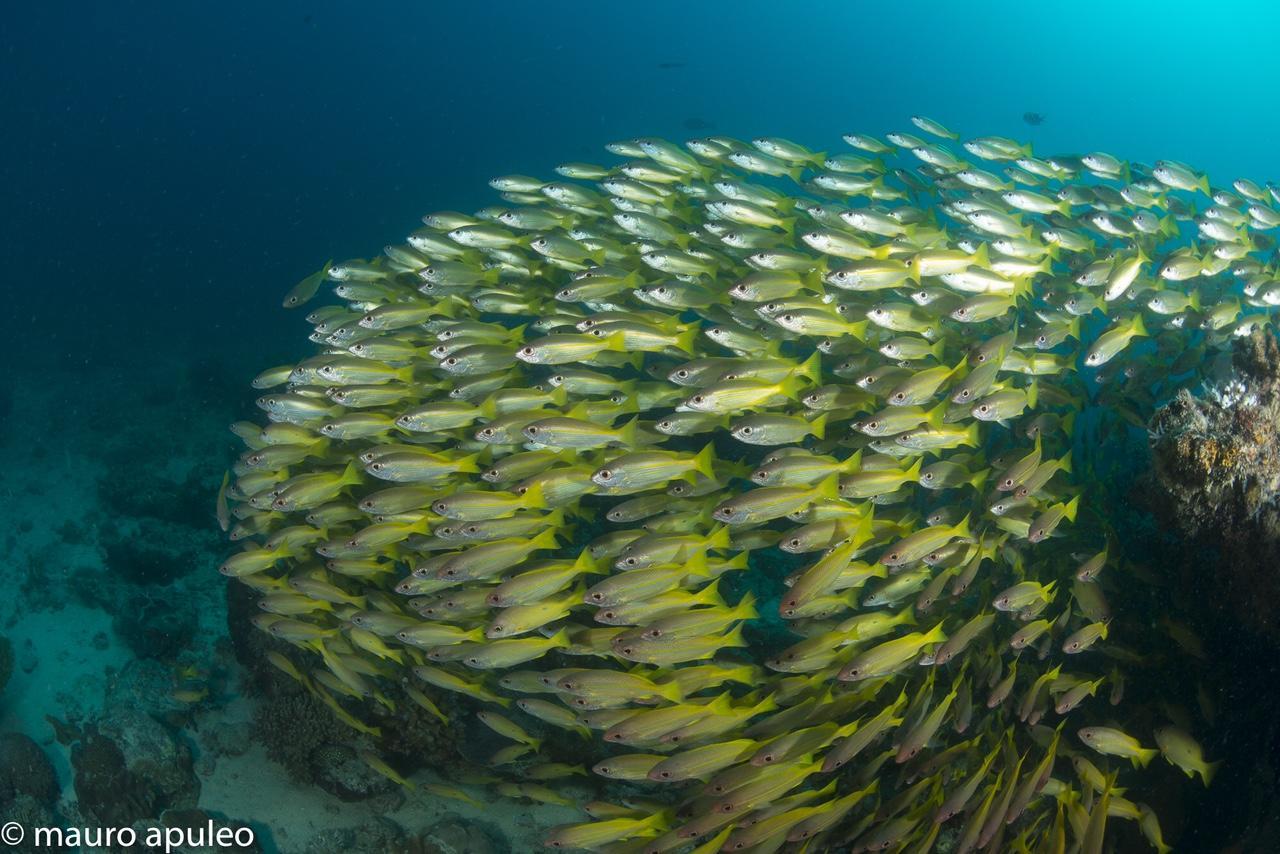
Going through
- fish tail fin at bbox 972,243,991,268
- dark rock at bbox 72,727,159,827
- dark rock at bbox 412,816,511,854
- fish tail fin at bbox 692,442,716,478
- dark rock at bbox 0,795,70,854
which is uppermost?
fish tail fin at bbox 972,243,991,268

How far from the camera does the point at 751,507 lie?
457 cm

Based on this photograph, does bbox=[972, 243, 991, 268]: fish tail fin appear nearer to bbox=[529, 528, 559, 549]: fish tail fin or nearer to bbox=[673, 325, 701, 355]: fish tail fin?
bbox=[673, 325, 701, 355]: fish tail fin

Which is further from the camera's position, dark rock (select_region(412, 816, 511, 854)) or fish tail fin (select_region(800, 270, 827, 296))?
dark rock (select_region(412, 816, 511, 854))

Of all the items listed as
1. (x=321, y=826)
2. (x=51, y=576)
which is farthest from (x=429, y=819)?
(x=51, y=576)

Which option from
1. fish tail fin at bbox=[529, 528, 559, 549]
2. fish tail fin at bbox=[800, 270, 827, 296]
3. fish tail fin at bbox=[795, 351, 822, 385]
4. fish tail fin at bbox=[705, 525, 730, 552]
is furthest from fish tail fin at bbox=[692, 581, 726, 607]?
fish tail fin at bbox=[800, 270, 827, 296]

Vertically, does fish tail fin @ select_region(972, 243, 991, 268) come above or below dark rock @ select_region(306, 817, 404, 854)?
above

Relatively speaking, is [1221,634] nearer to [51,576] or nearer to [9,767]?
[9,767]

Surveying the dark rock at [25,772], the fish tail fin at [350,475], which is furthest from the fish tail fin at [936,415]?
the dark rock at [25,772]

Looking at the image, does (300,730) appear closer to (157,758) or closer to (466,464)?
(157,758)

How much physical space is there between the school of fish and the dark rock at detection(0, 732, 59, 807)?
271cm

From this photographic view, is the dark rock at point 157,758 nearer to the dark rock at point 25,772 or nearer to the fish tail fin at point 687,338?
the dark rock at point 25,772

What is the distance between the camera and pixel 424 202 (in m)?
63.4

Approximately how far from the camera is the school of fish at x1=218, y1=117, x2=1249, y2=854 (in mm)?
4438

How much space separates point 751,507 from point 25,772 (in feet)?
25.3
